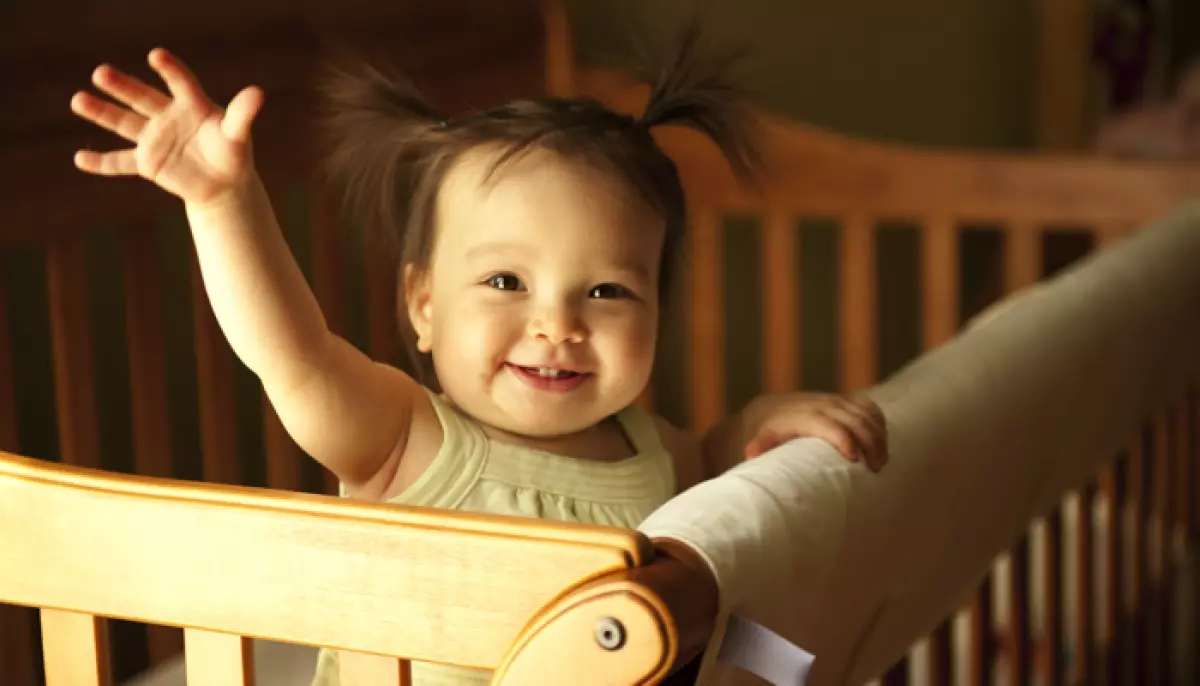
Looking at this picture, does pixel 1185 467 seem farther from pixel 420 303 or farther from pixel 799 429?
pixel 420 303

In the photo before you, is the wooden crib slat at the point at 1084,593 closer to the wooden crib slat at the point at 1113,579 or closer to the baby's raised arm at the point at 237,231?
the wooden crib slat at the point at 1113,579

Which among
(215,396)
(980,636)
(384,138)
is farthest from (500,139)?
(215,396)

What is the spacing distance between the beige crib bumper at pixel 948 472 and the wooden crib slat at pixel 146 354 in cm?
68

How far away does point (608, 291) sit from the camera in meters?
0.87

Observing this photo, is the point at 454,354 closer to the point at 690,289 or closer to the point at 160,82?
the point at 160,82

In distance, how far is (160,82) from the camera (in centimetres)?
135

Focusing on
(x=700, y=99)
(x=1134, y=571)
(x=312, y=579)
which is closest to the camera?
(x=312, y=579)

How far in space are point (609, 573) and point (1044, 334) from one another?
577 millimetres

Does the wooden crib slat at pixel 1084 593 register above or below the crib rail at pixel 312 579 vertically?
below

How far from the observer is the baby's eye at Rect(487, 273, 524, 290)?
2.78 feet

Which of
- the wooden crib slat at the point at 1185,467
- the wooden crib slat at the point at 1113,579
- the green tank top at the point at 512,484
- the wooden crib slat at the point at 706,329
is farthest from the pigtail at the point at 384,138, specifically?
the wooden crib slat at the point at 706,329

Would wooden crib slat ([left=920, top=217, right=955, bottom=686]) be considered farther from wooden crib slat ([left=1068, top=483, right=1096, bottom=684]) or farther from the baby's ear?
the baby's ear

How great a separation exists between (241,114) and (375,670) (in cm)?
24

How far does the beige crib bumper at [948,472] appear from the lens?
0.72 m
